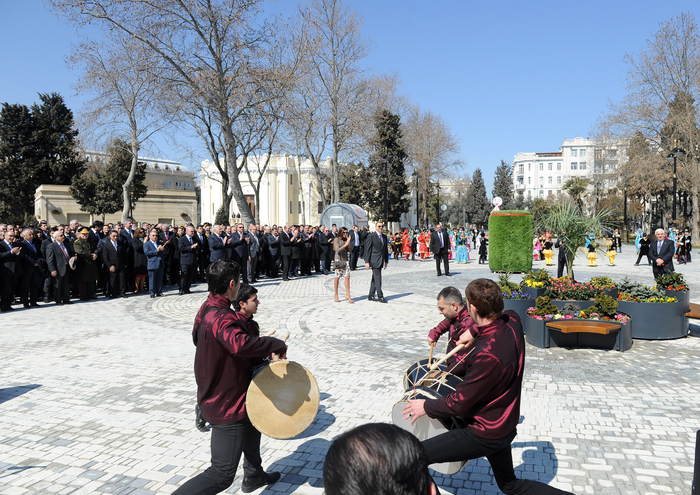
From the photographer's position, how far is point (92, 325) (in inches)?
420

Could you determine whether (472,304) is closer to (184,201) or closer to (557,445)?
(557,445)

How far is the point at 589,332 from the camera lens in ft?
26.6

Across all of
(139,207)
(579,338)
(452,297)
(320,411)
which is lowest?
(320,411)

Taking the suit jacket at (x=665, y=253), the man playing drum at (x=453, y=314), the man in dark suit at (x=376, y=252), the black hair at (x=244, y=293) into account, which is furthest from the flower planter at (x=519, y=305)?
the black hair at (x=244, y=293)

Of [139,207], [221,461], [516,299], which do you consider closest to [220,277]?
[221,461]

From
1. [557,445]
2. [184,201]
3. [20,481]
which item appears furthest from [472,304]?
[184,201]

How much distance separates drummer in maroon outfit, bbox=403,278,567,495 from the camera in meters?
2.82

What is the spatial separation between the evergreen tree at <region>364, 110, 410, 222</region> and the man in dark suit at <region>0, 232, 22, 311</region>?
39.8 meters

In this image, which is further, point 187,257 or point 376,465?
point 187,257

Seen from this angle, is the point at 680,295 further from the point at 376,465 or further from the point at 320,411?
the point at 376,465

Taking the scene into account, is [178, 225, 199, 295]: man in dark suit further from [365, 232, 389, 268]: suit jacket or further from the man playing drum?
the man playing drum

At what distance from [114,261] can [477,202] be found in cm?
9886

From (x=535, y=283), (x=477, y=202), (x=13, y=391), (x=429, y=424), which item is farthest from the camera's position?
(x=477, y=202)

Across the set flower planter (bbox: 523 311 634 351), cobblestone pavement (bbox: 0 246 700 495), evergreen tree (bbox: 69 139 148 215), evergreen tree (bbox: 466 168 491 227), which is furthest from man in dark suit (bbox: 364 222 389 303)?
evergreen tree (bbox: 466 168 491 227)
